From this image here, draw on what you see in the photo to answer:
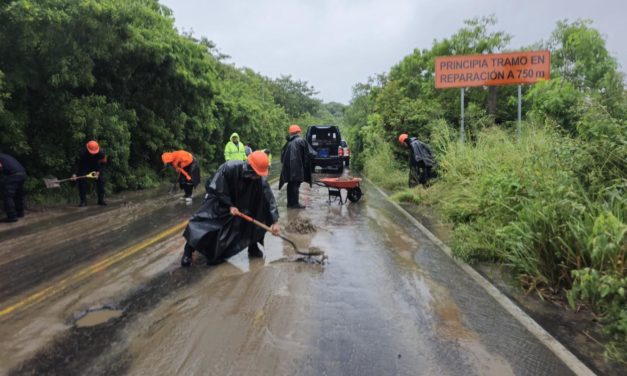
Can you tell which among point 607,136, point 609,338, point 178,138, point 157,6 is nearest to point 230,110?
point 178,138

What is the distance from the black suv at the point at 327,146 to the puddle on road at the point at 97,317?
15.5 m

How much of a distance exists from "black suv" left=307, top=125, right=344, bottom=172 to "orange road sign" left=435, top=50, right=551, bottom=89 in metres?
6.39

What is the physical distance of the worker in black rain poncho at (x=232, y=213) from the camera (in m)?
6.08

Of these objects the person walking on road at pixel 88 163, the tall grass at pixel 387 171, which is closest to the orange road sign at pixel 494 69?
the tall grass at pixel 387 171

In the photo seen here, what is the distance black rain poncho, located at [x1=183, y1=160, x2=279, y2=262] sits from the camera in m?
6.12

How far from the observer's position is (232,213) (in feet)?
19.9

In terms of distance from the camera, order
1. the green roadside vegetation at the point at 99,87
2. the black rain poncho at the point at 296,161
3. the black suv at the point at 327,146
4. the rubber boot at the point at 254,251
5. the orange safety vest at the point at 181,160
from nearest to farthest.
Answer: the rubber boot at the point at 254,251 → the green roadside vegetation at the point at 99,87 → the black rain poncho at the point at 296,161 → the orange safety vest at the point at 181,160 → the black suv at the point at 327,146

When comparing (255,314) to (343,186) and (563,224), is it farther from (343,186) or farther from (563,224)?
(343,186)

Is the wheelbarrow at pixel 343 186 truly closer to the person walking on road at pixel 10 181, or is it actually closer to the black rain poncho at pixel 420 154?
the black rain poncho at pixel 420 154

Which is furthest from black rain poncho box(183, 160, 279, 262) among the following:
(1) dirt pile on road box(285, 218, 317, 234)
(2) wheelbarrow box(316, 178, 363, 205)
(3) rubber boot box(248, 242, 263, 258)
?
(2) wheelbarrow box(316, 178, 363, 205)

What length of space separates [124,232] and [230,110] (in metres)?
17.2

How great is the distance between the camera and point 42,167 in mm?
11836

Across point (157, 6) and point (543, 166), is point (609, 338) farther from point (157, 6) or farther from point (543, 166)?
point (157, 6)

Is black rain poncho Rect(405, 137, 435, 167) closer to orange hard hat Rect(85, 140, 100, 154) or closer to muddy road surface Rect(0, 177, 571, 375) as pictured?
muddy road surface Rect(0, 177, 571, 375)
